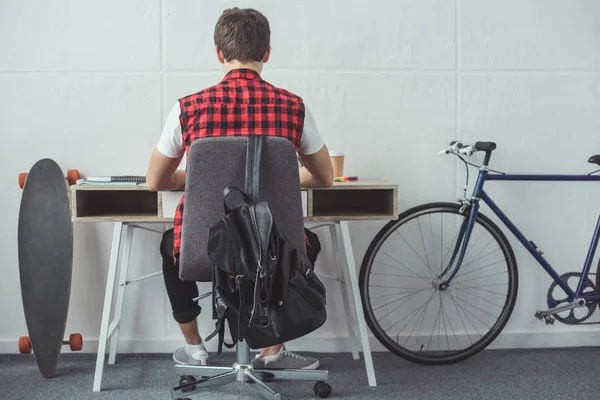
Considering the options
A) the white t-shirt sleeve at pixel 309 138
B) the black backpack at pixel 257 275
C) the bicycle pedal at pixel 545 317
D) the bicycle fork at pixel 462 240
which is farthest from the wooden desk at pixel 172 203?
the bicycle pedal at pixel 545 317

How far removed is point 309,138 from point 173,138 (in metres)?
0.40

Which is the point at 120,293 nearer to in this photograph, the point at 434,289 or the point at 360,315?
the point at 360,315

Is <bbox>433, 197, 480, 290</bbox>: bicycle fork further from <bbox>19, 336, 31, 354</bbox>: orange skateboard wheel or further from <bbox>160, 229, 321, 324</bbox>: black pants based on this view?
<bbox>19, 336, 31, 354</bbox>: orange skateboard wheel

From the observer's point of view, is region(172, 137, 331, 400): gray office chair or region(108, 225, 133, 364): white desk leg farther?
region(108, 225, 133, 364): white desk leg

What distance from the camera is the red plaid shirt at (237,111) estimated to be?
1.84 metres

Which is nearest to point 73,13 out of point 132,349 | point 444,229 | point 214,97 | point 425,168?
point 214,97

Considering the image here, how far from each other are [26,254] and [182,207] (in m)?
0.87

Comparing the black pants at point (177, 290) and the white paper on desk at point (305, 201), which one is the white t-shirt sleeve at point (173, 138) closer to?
the black pants at point (177, 290)

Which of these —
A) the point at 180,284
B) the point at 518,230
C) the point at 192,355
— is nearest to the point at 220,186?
the point at 180,284

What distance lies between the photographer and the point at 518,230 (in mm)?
2697

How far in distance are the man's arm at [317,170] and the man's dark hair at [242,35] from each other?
13.3 inches

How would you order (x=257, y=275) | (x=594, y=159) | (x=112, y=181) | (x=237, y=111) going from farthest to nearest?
(x=594, y=159), (x=112, y=181), (x=237, y=111), (x=257, y=275)

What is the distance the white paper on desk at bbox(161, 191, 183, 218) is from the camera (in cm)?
222

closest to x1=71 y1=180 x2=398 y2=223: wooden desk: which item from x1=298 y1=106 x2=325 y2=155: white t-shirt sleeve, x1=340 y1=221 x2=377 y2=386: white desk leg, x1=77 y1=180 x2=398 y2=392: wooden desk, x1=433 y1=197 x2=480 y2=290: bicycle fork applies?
x1=77 y1=180 x2=398 y2=392: wooden desk
